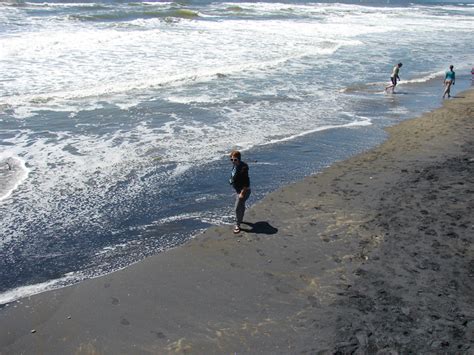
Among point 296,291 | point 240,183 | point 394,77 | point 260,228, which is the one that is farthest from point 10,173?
point 394,77

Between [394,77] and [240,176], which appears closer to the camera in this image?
[240,176]

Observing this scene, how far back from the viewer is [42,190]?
9719 millimetres

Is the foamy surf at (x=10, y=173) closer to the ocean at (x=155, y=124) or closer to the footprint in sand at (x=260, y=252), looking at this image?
the ocean at (x=155, y=124)

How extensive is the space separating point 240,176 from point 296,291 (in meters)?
2.39

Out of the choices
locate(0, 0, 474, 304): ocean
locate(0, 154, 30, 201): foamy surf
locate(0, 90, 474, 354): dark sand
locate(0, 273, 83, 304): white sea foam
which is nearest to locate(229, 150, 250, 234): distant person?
locate(0, 90, 474, 354): dark sand

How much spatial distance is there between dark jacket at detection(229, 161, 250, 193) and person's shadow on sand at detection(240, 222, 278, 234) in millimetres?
738

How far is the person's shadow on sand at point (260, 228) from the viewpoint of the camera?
8312 mm

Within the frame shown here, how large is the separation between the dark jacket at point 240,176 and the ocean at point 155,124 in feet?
3.02

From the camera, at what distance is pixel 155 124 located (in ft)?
47.3

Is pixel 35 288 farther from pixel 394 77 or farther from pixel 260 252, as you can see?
pixel 394 77

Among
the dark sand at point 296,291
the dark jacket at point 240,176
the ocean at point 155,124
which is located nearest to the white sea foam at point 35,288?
the ocean at point 155,124

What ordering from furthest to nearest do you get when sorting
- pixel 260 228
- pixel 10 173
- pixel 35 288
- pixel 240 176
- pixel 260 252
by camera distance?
pixel 10 173, pixel 260 228, pixel 240 176, pixel 260 252, pixel 35 288

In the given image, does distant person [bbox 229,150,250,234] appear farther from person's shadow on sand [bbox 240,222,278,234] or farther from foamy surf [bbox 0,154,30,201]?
foamy surf [bbox 0,154,30,201]

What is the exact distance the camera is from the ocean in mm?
8195
